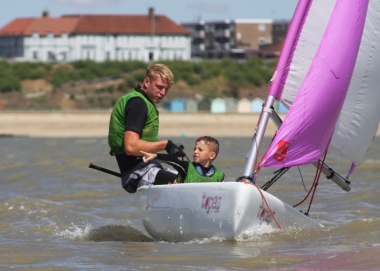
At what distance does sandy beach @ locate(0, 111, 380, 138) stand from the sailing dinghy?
32673mm

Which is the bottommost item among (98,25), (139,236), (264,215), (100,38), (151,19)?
(100,38)

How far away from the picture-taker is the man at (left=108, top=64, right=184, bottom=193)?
19.4ft

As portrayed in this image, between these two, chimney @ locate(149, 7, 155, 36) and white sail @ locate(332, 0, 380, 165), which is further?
chimney @ locate(149, 7, 155, 36)

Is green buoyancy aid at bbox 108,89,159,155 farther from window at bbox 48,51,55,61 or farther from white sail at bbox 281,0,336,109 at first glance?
window at bbox 48,51,55,61

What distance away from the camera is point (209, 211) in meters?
5.78

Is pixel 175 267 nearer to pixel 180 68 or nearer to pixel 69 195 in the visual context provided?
pixel 69 195

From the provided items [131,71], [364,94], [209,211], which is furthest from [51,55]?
[209,211]

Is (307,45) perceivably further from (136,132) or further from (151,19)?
(151,19)

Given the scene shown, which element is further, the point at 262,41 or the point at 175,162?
the point at 262,41

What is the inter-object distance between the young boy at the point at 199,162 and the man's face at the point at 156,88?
1.38ft

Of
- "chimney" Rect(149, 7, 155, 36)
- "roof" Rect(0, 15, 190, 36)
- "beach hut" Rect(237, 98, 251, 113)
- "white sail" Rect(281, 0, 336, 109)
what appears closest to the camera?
"white sail" Rect(281, 0, 336, 109)

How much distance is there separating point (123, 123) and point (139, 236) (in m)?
1.27

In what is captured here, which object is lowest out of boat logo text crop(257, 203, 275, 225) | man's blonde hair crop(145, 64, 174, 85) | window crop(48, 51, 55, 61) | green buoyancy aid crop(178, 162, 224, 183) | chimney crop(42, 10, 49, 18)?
window crop(48, 51, 55, 61)

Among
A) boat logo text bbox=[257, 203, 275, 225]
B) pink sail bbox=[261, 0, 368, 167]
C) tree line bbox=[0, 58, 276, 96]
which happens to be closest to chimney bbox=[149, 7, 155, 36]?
tree line bbox=[0, 58, 276, 96]
